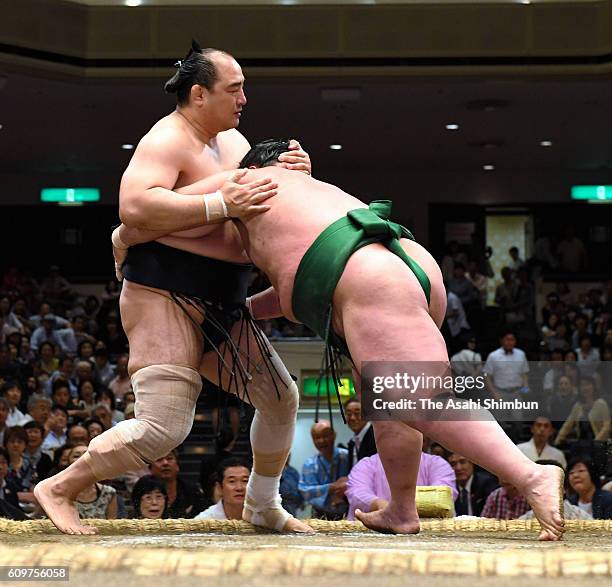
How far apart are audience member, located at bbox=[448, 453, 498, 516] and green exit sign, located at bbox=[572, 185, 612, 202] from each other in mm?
7611

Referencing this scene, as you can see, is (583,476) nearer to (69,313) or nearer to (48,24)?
(48,24)

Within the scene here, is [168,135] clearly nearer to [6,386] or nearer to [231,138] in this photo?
[231,138]

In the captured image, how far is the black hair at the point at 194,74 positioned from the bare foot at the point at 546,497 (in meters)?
0.99

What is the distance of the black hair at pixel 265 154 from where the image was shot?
85.7 inches

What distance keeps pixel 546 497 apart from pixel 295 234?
2.04 feet

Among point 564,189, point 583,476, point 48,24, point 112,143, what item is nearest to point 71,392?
point 48,24

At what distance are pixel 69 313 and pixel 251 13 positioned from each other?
3.16 m

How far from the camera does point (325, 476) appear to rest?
427 centimetres

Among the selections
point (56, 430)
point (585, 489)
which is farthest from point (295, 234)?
point (56, 430)

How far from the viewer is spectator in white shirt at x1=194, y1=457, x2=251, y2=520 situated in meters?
3.46

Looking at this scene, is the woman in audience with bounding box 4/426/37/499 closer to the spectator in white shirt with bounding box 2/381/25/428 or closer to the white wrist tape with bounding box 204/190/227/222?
the spectator in white shirt with bounding box 2/381/25/428

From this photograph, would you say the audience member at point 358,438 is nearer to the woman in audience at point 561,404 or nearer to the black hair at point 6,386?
the woman in audience at point 561,404

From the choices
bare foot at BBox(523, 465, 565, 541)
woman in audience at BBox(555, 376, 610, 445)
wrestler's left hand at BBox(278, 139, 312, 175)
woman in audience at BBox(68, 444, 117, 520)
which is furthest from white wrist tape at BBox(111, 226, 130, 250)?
woman in audience at BBox(555, 376, 610, 445)

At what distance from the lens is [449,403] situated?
1.87 meters
